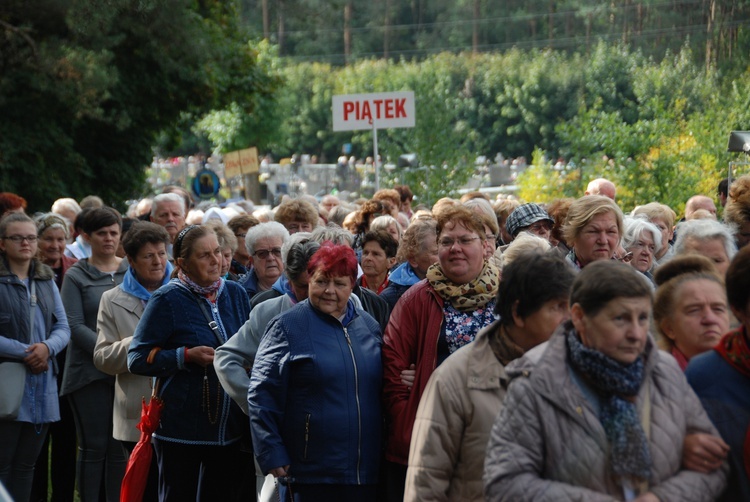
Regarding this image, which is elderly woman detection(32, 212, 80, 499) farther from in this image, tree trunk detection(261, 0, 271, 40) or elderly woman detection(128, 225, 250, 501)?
tree trunk detection(261, 0, 271, 40)

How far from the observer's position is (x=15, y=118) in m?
17.8

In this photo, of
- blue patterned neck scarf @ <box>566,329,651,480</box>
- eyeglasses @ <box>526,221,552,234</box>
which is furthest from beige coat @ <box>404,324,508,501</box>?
eyeglasses @ <box>526,221,552,234</box>

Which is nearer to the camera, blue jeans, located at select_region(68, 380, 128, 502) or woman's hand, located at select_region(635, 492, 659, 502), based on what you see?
woman's hand, located at select_region(635, 492, 659, 502)

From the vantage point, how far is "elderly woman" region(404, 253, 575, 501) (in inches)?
161

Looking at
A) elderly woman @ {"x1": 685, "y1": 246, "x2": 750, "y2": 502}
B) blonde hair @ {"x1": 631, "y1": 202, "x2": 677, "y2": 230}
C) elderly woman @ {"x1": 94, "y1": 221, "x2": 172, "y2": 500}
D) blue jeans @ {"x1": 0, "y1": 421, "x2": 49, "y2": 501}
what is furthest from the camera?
blonde hair @ {"x1": 631, "y1": 202, "x2": 677, "y2": 230}

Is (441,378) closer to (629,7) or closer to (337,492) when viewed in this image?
(337,492)

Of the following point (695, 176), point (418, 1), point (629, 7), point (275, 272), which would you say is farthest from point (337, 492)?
point (418, 1)

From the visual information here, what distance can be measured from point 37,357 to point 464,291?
353 cm

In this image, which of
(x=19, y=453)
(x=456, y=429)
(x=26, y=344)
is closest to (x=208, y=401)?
(x=26, y=344)

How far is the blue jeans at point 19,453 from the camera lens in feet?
24.9

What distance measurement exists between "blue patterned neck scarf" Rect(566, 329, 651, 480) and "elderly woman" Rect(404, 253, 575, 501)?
566 mm

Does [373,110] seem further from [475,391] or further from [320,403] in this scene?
[475,391]

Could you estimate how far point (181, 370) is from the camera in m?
6.32

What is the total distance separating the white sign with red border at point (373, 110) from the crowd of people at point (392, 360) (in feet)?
21.9
